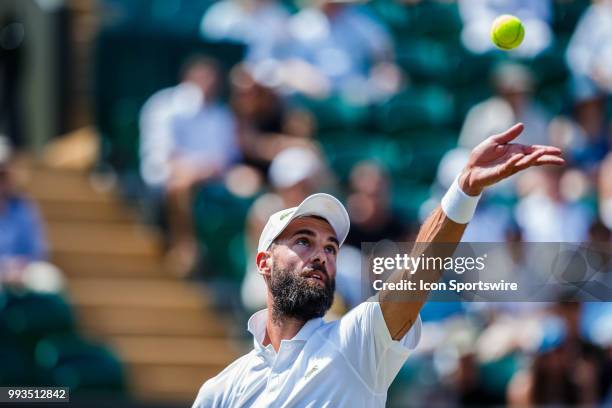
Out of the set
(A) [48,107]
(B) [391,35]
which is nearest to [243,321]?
(B) [391,35]

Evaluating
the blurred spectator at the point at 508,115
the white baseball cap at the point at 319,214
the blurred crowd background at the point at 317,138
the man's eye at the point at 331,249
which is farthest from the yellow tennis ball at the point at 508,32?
the blurred spectator at the point at 508,115

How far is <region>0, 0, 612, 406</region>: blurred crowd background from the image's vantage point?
25.5ft

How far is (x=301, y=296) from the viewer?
4145mm

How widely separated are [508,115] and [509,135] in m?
5.77

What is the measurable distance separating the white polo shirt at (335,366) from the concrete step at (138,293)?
4.87m

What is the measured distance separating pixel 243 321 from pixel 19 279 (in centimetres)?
154

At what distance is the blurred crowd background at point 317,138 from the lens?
7.79 metres

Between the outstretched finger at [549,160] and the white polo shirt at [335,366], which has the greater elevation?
the outstretched finger at [549,160]

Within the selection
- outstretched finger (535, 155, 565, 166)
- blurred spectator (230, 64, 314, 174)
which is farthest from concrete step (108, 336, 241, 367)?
outstretched finger (535, 155, 565, 166)

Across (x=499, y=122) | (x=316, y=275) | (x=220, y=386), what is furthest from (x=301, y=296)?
(x=499, y=122)

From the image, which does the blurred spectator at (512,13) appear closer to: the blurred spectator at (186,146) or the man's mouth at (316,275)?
the blurred spectator at (186,146)

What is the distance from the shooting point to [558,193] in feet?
27.6

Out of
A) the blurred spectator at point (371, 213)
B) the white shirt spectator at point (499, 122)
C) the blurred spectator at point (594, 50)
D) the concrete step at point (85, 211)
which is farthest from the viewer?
the concrete step at point (85, 211)

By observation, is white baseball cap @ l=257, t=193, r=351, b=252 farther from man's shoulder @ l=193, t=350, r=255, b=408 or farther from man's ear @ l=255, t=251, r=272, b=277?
man's shoulder @ l=193, t=350, r=255, b=408
